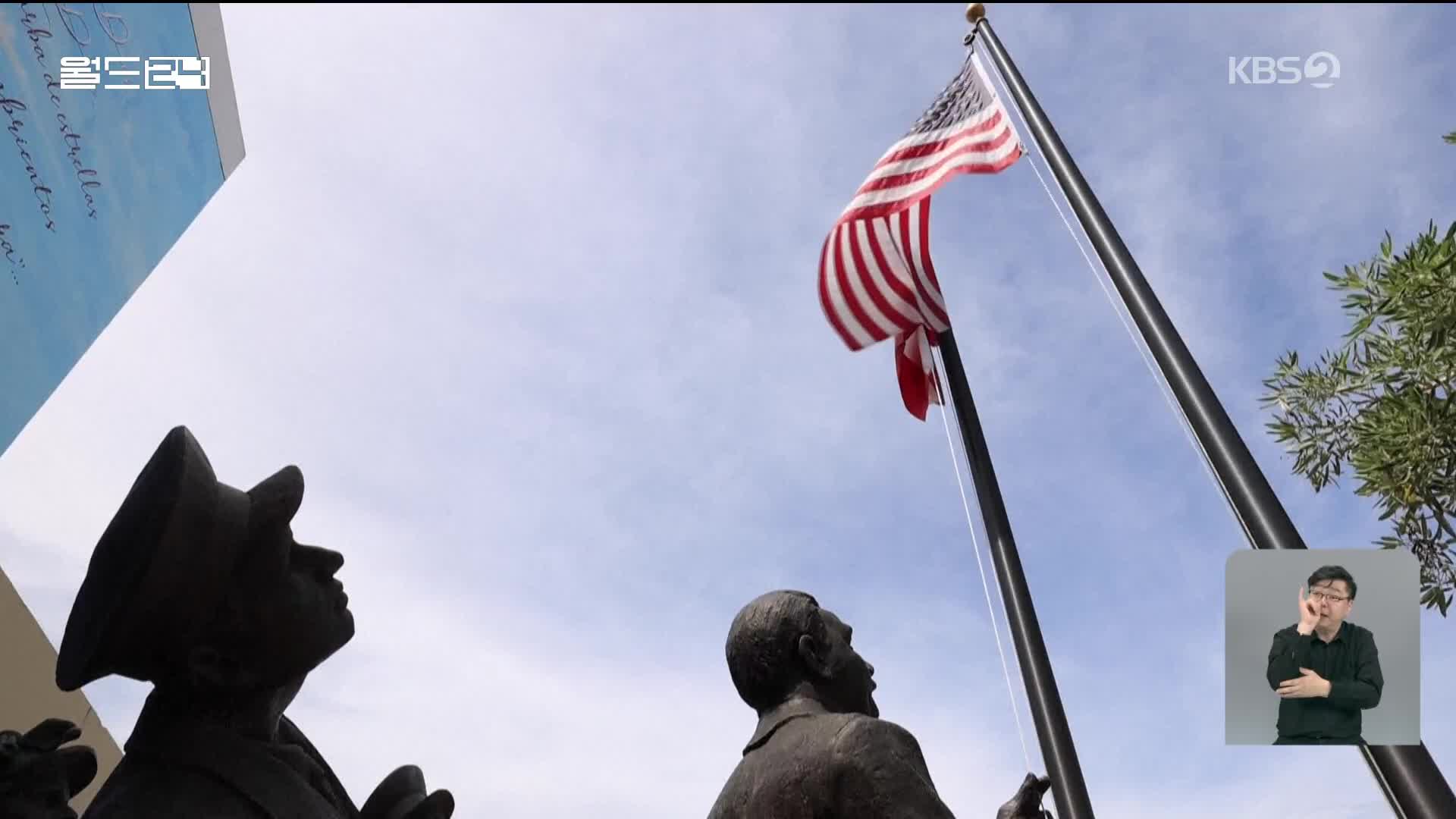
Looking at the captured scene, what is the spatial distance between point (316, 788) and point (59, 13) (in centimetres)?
1187

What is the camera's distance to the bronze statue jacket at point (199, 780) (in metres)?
2.13

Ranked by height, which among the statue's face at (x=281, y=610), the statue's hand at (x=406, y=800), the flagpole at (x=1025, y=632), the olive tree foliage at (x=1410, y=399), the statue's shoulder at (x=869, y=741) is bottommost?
the statue's hand at (x=406, y=800)

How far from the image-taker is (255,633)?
2.34m

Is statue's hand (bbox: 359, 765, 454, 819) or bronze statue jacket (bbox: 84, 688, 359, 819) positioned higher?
statue's hand (bbox: 359, 765, 454, 819)

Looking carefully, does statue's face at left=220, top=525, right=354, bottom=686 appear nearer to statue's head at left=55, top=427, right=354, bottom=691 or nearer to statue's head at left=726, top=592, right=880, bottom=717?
statue's head at left=55, top=427, right=354, bottom=691

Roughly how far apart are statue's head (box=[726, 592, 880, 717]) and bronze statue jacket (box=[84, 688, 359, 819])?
1.37 metres

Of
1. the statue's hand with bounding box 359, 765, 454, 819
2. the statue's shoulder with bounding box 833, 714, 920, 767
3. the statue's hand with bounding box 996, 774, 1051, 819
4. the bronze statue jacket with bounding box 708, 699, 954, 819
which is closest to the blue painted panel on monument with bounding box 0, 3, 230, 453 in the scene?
the statue's hand with bounding box 359, 765, 454, 819

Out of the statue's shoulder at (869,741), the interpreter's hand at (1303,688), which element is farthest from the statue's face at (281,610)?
the interpreter's hand at (1303,688)

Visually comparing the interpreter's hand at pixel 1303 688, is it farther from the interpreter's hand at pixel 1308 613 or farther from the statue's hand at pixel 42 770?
the statue's hand at pixel 42 770

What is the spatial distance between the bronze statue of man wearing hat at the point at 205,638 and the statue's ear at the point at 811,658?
1224 millimetres

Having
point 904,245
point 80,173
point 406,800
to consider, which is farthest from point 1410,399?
point 80,173

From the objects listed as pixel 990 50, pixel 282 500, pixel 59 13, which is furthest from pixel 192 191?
pixel 282 500

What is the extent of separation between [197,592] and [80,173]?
11.7 meters

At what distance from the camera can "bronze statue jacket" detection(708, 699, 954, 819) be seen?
2.73m
